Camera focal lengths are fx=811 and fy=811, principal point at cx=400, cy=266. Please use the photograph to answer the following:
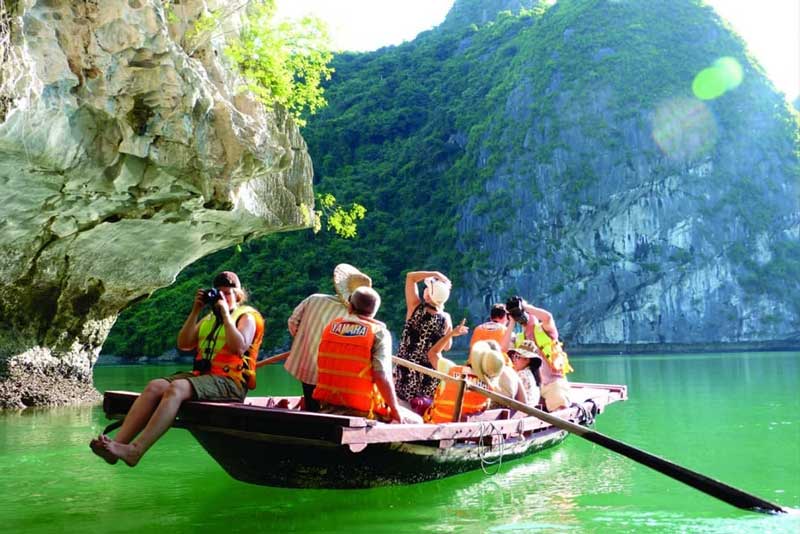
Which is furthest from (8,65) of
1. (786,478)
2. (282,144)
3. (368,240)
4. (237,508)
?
(368,240)

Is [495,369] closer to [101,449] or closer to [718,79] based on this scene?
[101,449]

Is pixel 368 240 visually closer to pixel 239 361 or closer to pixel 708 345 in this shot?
pixel 708 345

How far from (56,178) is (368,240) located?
51.0m

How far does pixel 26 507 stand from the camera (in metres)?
5.78

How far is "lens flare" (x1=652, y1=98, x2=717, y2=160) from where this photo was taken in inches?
2201

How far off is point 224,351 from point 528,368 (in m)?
3.29

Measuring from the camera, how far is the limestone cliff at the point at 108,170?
841 cm

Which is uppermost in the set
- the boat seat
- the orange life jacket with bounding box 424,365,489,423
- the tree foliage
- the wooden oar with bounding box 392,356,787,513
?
the tree foliage

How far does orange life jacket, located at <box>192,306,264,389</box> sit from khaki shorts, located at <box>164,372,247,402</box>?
0.04m

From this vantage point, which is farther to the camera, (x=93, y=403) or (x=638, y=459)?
(x=93, y=403)

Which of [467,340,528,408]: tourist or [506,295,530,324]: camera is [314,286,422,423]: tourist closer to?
[467,340,528,408]: tourist

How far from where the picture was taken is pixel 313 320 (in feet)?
19.6

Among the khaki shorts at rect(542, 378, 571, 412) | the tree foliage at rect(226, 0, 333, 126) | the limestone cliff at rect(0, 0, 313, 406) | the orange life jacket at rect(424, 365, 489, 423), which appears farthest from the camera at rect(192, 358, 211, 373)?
the tree foliage at rect(226, 0, 333, 126)

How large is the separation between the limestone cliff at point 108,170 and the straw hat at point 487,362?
179 inches
